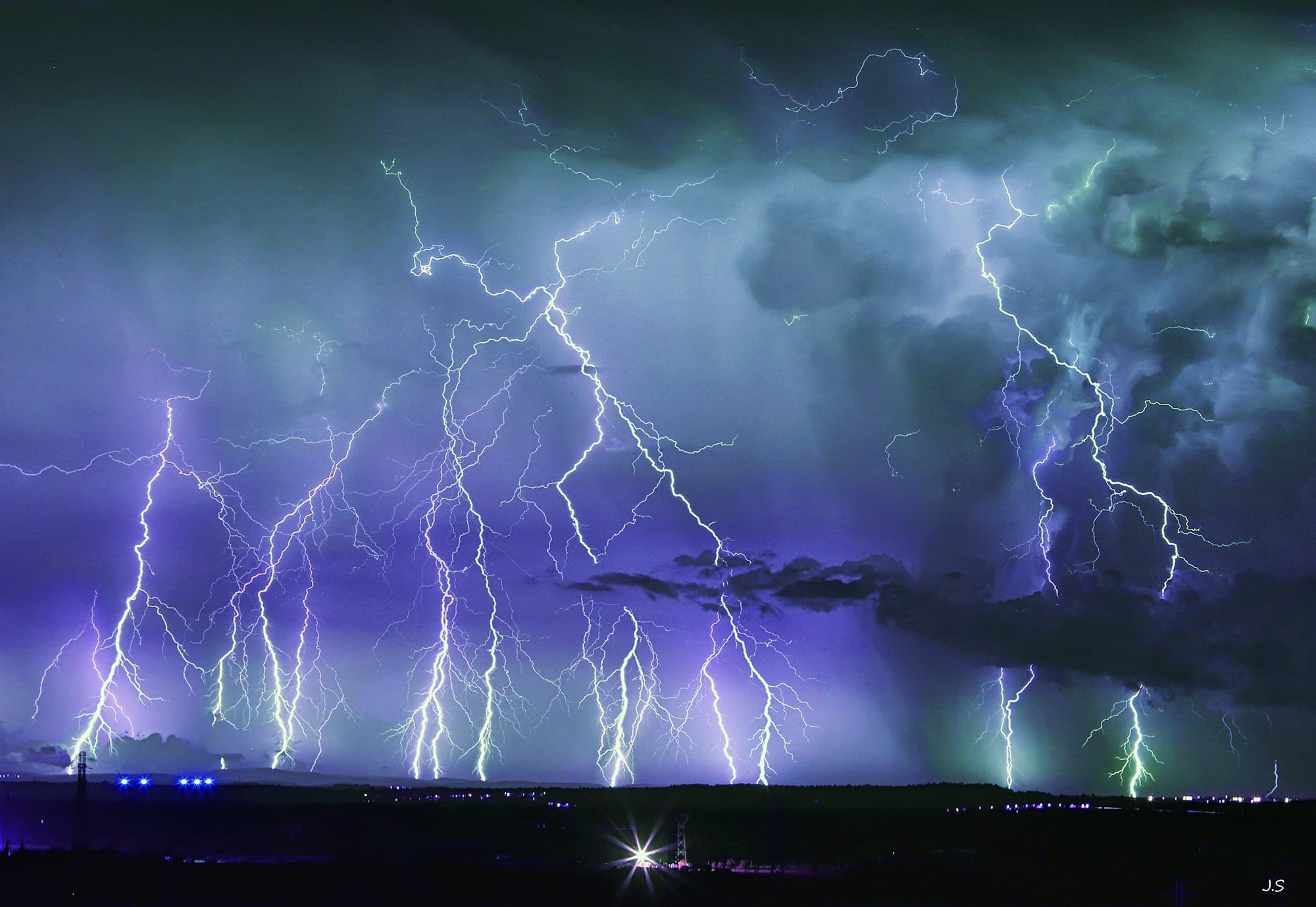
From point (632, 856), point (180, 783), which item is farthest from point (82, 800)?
point (180, 783)

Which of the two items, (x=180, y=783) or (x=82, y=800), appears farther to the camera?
(x=180, y=783)

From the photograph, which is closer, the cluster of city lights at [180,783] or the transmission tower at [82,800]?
the transmission tower at [82,800]

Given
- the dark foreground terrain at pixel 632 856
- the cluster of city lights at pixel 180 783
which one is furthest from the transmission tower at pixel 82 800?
the cluster of city lights at pixel 180 783

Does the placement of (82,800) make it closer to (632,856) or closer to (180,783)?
(632,856)

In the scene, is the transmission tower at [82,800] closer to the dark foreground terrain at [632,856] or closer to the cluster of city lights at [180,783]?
the dark foreground terrain at [632,856]

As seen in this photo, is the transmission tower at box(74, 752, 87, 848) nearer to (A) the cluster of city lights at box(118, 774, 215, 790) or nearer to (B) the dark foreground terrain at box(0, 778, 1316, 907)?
(B) the dark foreground terrain at box(0, 778, 1316, 907)

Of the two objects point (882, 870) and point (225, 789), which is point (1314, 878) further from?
point (225, 789)

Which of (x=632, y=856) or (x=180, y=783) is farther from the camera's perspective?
(x=180, y=783)

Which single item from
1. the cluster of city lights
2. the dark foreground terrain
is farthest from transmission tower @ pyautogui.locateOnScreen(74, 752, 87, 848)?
the cluster of city lights

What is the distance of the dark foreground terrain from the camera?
3084 cm

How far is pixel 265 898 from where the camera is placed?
98.7 ft

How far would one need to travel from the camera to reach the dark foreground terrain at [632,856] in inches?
1214

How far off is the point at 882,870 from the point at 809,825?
33.9 metres

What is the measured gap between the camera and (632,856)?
45312 mm
